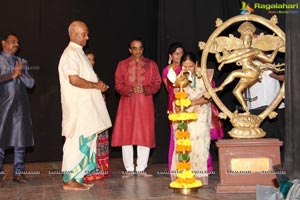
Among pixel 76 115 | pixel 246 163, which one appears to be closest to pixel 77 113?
pixel 76 115

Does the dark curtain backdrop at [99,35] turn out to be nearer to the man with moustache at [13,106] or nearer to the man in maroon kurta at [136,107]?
the man in maroon kurta at [136,107]

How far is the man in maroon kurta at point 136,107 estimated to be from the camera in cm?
478

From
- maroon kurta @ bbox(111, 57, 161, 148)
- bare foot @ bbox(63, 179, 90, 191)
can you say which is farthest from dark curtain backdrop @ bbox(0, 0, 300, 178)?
bare foot @ bbox(63, 179, 90, 191)

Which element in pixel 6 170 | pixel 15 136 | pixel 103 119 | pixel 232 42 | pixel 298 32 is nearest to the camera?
pixel 298 32

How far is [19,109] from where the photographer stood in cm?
447

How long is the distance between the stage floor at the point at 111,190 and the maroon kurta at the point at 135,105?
1.50 feet

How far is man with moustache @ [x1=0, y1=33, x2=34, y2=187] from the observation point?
14.4ft

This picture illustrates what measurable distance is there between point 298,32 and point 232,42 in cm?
95

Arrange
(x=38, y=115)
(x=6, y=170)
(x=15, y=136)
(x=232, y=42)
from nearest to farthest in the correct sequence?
(x=232, y=42) < (x=15, y=136) < (x=6, y=170) < (x=38, y=115)

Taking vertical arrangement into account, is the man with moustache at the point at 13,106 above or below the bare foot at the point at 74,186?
above

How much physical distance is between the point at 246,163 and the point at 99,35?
333 cm

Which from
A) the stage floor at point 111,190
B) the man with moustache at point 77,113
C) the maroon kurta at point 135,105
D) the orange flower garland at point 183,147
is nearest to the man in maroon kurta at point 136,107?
the maroon kurta at point 135,105

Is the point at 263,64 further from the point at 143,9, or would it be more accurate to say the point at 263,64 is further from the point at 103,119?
the point at 143,9

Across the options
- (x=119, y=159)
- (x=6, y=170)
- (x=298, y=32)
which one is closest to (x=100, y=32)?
(x=119, y=159)
